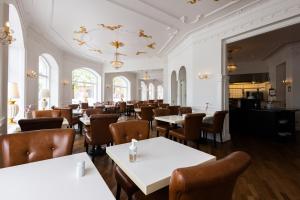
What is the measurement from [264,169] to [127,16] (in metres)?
4.70

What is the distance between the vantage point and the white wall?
11.7 feet

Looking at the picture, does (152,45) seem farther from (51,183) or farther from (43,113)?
(51,183)

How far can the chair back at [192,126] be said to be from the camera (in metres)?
3.41

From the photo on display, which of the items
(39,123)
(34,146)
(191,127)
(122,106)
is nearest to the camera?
(34,146)

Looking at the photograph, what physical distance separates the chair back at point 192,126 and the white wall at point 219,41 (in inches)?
65.1

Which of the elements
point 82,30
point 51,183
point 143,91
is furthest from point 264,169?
point 143,91

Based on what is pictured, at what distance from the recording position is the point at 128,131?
212cm

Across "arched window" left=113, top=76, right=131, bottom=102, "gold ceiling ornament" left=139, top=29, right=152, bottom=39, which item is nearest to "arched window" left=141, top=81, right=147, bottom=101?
"arched window" left=113, top=76, right=131, bottom=102

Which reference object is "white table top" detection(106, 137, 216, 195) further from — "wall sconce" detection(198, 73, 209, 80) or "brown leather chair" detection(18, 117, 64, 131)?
"wall sconce" detection(198, 73, 209, 80)

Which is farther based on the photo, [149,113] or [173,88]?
[173,88]

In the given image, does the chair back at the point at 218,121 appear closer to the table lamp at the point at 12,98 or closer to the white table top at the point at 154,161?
the white table top at the point at 154,161

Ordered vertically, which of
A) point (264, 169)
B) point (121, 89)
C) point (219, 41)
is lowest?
point (264, 169)

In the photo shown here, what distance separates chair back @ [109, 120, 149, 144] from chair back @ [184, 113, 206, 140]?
55.7 inches

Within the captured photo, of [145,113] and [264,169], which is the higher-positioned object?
[145,113]
